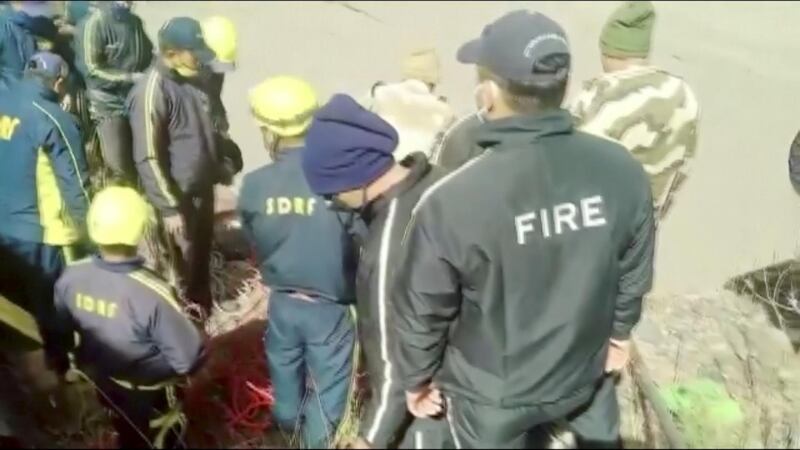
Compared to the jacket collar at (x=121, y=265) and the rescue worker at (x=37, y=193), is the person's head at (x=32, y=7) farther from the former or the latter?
the jacket collar at (x=121, y=265)

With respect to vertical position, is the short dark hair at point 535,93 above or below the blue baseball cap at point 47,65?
above

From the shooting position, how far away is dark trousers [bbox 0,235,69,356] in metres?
4.25

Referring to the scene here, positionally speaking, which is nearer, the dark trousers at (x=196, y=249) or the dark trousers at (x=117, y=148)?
the dark trousers at (x=196, y=249)

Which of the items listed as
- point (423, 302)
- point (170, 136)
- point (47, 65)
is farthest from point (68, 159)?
point (423, 302)

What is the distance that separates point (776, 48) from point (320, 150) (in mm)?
5512

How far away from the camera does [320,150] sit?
2902 millimetres

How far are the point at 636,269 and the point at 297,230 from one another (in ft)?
3.93

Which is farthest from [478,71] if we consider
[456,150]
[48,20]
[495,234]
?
[48,20]

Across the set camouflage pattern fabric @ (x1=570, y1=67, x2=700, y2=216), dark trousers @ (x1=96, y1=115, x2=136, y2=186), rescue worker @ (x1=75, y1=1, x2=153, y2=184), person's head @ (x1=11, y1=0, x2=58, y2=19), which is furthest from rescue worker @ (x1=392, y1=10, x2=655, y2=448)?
person's head @ (x1=11, y1=0, x2=58, y2=19)

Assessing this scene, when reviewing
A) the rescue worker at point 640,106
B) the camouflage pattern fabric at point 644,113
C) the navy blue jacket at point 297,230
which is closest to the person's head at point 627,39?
the rescue worker at point 640,106

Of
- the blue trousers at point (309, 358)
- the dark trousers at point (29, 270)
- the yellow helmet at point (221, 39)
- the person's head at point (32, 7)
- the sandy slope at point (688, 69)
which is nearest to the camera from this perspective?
the blue trousers at point (309, 358)

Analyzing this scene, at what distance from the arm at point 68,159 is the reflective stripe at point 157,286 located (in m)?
0.95

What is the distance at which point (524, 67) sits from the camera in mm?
2574

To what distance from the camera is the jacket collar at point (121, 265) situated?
3332mm
